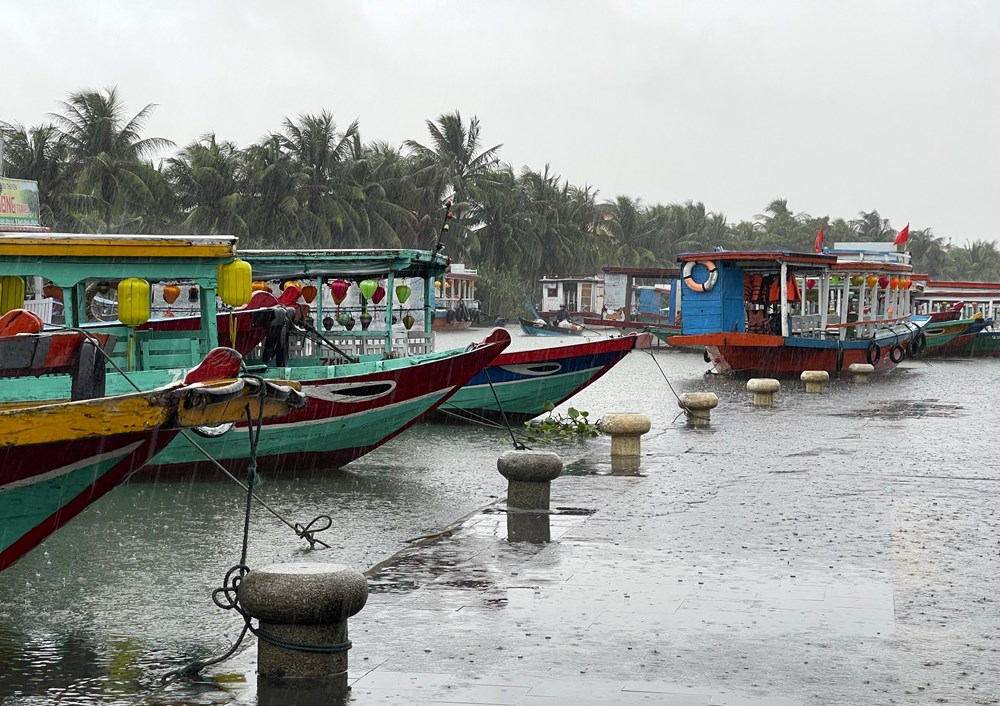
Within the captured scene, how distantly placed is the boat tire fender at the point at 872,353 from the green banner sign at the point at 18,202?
19.7 metres

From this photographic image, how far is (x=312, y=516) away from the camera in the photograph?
448 inches

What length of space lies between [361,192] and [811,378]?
1333 inches

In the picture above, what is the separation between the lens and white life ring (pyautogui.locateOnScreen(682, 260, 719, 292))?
3148 centimetres

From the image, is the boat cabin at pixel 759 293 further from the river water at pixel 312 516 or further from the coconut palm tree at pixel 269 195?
the coconut palm tree at pixel 269 195

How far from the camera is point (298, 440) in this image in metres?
13.2

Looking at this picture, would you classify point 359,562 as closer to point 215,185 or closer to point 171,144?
point 171,144

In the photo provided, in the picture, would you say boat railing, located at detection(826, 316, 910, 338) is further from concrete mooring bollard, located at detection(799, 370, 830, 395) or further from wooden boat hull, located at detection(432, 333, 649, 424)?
wooden boat hull, located at detection(432, 333, 649, 424)

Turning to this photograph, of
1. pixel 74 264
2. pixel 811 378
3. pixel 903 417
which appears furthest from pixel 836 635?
pixel 811 378

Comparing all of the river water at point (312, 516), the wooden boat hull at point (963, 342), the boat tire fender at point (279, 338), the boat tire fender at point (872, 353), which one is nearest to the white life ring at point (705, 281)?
the boat tire fender at point (872, 353)

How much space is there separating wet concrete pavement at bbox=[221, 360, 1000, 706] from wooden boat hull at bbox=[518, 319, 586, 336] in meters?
44.8

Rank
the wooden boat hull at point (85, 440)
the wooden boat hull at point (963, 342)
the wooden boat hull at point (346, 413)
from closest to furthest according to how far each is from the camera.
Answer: the wooden boat hull at point (85, 440), the wooden boat hull at point (346, 413), the wooden boat hull at point (963, 342)

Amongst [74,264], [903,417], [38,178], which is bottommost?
[903,417]

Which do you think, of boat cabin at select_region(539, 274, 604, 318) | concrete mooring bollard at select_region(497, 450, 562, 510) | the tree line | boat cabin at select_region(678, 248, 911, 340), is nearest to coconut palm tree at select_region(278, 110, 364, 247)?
the tree line

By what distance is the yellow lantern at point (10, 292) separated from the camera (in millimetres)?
12008
